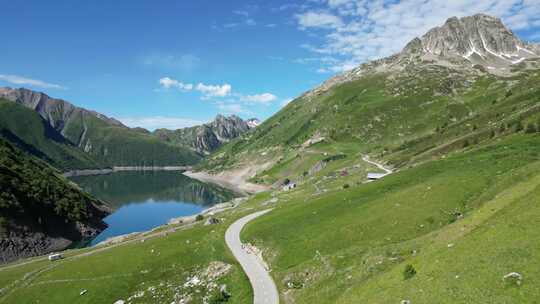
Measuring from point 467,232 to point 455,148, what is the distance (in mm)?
62808

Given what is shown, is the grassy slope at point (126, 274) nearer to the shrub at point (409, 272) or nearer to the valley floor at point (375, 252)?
the valley floor at point (375, 252)

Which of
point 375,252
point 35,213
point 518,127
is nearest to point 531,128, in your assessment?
point 518,127

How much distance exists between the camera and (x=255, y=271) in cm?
4562

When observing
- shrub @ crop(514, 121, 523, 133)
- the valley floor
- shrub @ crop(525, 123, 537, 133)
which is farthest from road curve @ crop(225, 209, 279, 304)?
shrub @ crop(514, 121, 523, 133)

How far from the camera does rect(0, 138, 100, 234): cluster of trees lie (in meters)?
106

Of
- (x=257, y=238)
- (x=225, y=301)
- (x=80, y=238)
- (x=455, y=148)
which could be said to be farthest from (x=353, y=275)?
(x=80, y=238)

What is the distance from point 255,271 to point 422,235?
73.3ft

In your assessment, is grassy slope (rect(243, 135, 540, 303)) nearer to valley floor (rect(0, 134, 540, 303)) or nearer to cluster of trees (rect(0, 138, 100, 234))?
valley floor (rect(0, 134, 540, 303))

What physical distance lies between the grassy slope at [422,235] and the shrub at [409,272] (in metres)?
0.43

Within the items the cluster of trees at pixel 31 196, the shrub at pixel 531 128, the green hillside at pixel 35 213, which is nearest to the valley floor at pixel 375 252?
the shrub at pixel 531 128

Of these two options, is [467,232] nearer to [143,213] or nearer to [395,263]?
[395,263]

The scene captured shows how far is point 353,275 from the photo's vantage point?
3247 centimetres

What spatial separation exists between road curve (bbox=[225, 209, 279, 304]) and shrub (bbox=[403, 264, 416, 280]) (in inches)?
622

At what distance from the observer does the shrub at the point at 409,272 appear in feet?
82.2
